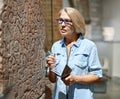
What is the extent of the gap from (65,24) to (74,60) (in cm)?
22

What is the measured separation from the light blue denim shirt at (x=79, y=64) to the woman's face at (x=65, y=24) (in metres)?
0.09

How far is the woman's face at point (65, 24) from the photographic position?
6.13 ft

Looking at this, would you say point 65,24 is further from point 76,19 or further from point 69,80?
point 69,80

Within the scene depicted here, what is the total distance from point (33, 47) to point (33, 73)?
0.19 metres

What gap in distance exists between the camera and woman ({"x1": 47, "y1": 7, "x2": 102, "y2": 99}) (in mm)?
1870

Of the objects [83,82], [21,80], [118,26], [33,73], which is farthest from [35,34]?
[118,26]

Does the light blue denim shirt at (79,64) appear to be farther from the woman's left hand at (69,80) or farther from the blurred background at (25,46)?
the blurred background at (25,46)

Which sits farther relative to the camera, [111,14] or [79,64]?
[111,14]

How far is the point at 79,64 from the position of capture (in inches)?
74.0

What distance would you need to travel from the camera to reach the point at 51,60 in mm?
1904

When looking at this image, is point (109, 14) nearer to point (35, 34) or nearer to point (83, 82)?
point (35, 34)

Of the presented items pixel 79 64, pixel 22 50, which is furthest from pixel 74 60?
pixel 22 50

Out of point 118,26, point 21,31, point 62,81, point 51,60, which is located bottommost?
point 118,26

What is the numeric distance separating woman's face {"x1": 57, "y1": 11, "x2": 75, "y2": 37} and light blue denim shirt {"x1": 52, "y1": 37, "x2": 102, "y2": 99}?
89 millimetres
